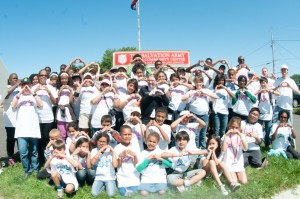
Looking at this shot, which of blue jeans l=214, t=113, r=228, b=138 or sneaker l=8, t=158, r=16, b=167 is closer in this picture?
sneaker l=8, t=158, r=16, b=167

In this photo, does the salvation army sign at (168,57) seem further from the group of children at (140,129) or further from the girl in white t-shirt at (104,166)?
the girl in white t-shirt at (104,166)

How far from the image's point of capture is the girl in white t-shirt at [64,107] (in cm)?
667

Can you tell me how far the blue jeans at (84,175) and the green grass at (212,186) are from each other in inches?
5.7

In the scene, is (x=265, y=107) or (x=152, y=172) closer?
(x=152, y=172)

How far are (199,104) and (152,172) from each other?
208 cm

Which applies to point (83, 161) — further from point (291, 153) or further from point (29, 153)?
point (291, 153)

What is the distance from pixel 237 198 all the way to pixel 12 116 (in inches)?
197

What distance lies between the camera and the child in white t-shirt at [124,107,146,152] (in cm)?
585

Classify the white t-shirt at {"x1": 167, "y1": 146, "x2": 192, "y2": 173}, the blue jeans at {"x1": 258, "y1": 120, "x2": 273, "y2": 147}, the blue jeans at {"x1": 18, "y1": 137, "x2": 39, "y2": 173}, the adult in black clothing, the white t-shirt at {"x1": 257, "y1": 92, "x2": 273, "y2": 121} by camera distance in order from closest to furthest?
the white t-shirt at {"x1": 167, "y1": 146, "x2": 192, "y2": 173} → the blue jeans at {"x1": 18, "y1": 137, "x2": 39, "y2": 173} → the adult in black clothing → the white t-shirt at {"x1": 257, "y1": 92, "x2": 273, "y2": 121} → the blue jeans at {"x1": 258, "y1": 120, "x2": 273, "y2": 147}

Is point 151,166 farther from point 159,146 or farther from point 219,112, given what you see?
point 219,112

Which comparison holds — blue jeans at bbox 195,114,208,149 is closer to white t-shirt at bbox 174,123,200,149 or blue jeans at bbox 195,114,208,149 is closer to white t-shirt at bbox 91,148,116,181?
white t-shirt at bbox 174,123,200,149

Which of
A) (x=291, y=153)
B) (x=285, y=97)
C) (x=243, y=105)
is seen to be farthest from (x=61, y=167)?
(x=285, y=97)

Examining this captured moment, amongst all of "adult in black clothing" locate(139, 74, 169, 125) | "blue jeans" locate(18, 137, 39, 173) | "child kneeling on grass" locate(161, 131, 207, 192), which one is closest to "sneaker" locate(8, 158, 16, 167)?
"blue jeans" locate(18, 137, 39, 173)

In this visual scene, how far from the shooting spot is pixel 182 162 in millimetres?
5512
